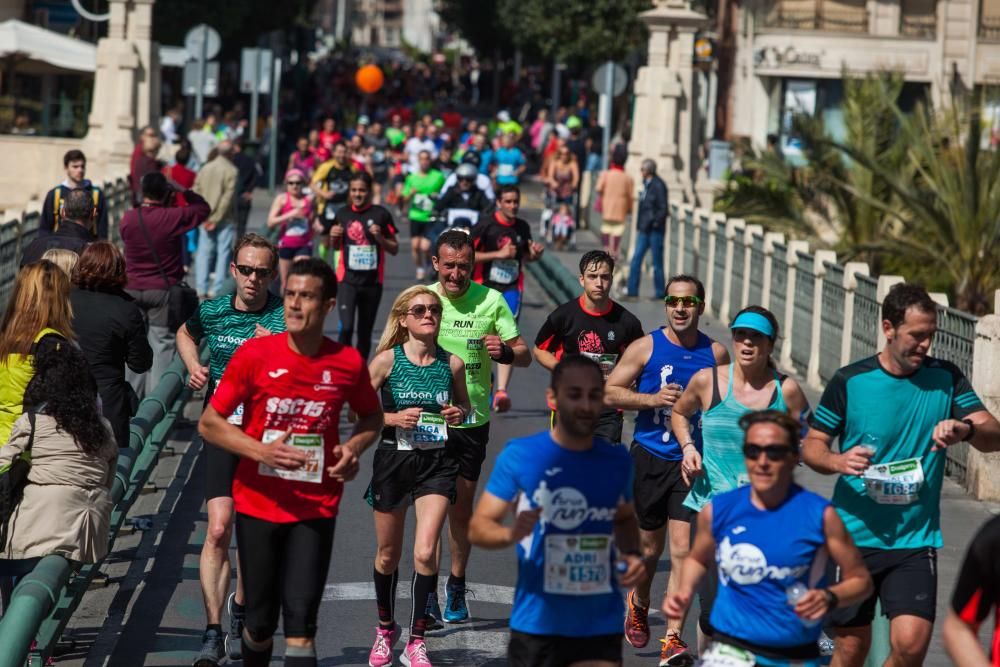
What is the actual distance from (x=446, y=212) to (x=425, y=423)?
1293cm

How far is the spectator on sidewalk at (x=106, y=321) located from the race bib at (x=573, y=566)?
3.57 metres

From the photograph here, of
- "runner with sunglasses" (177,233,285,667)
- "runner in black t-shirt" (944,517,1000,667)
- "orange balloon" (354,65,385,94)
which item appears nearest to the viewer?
"runner in black t-shirt" (944,517,1000,667)

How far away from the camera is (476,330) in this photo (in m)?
9.66

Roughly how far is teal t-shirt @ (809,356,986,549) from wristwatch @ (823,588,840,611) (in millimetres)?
1338

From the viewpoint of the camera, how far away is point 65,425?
24.7 ft

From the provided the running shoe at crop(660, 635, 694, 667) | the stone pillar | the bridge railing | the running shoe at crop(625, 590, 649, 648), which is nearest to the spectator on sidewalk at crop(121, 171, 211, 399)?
the running shoe at crop(625, 590, 649, 648)

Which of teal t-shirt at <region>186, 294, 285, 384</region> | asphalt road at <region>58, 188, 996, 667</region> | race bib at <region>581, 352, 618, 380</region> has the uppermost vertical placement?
teal t-shirt at <region>186, 294, 285, 384</region>

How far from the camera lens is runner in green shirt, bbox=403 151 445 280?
2345 centimetres

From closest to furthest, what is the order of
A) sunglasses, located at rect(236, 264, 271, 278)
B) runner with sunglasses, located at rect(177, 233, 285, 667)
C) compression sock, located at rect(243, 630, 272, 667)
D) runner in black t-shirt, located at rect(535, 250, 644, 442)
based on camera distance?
compression sock, located at rect(243, 630, 272, 667), runner with sunglasses, located at rect(177, 233, 285, 667), sunglasses, located at rect(236, 264, 271, 278), runner in black t-shirt, located at rect(535, 250, 644, 442)

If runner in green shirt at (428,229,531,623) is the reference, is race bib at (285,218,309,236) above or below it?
above

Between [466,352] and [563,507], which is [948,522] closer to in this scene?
[466,352]

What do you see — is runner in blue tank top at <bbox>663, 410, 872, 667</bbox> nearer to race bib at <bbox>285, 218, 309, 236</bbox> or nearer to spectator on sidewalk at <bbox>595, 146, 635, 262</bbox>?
race bib at <bbox>285, 218, 309, 236</bbox>

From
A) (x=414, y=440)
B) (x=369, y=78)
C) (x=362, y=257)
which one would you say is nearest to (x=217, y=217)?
(x=362, y=257)

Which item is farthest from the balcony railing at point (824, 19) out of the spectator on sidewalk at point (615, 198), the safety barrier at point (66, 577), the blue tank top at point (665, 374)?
the blue tank top at point (665, 374)
